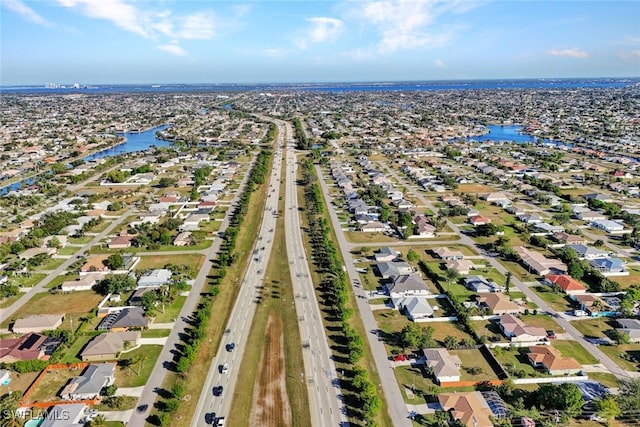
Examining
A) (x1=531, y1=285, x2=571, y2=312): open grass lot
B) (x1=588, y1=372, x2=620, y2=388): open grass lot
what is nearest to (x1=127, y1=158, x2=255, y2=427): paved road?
(x1=588, y1=372, x2=620, y2=388): open grass lot

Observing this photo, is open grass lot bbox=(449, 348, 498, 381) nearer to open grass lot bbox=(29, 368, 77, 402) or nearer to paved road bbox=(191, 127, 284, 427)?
paved road bbox=(191, 127, 284, 427)

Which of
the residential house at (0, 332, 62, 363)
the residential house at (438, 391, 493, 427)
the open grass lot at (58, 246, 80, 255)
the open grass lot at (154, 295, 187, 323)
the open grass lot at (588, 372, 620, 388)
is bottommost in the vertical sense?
the open grass lot at (588, 372, 620, 388)

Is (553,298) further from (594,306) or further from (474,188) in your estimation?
(474,188)

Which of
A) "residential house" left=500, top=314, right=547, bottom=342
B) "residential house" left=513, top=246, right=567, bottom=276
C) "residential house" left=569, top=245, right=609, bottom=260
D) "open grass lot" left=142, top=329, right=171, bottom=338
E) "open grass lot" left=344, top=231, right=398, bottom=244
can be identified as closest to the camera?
"residential house" left=500, top=314, right=547, bottom=342

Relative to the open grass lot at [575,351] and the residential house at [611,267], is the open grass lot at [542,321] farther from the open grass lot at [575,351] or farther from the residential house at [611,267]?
the residential house at [611,267]

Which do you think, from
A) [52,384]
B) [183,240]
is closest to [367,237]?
[183,240]

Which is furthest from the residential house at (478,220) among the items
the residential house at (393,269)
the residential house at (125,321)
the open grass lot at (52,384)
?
the open grass lot at (52,384)
